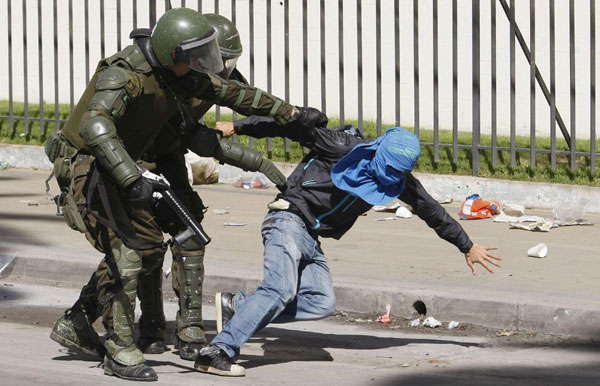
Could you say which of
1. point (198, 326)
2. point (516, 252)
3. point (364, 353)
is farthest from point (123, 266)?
point (516, 252)

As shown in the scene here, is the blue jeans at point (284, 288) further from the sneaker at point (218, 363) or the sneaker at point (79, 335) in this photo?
the sneaker at point (79, 335)

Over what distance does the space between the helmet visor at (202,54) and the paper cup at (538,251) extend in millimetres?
3718

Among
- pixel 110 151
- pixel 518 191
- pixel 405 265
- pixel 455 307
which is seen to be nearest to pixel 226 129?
pixel 110 151

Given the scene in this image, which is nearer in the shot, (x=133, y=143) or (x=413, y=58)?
(x=133, y=143)

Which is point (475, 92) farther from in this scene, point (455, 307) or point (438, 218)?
point (438, 218)

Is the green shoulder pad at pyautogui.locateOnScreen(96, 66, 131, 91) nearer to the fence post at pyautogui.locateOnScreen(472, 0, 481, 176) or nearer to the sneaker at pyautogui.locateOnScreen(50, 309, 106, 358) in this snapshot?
the sneaker at pyautogui.locateOnScreen(50, 309, 106, 358)

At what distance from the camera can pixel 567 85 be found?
1398cm

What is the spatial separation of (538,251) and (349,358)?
2838mm

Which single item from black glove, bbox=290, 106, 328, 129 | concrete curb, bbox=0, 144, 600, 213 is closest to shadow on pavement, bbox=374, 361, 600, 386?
black glove, bbox=290, 106, 328, 129

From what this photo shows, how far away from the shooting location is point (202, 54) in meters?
6.35

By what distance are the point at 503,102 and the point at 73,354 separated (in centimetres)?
824

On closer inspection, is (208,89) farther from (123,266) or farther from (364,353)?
(364,353)

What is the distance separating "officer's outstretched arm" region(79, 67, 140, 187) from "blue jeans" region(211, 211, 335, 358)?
0.85 m

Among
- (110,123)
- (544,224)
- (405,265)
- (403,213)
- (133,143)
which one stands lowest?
(403,213)
